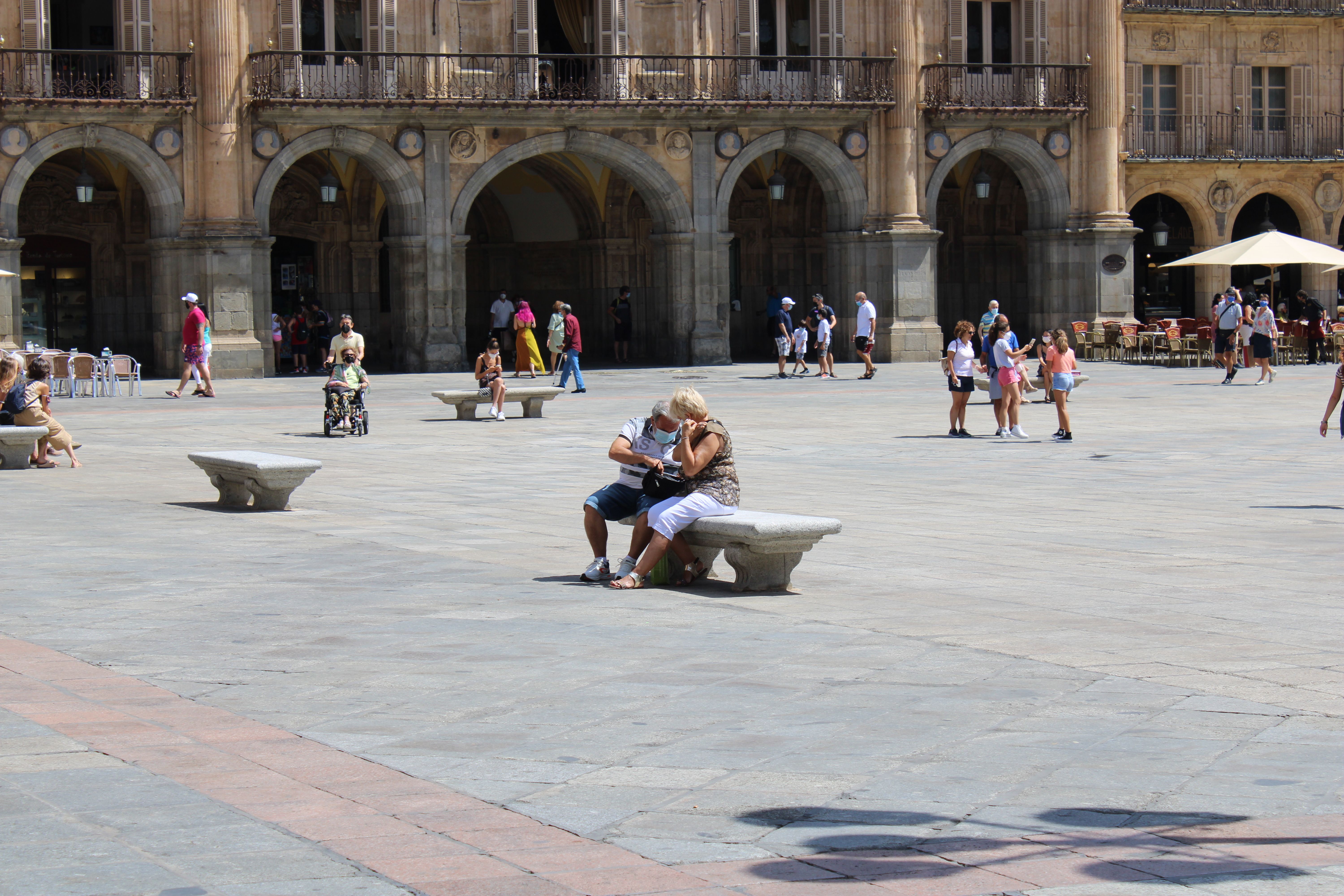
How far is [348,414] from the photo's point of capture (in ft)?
67.1

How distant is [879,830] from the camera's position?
17.3 ft

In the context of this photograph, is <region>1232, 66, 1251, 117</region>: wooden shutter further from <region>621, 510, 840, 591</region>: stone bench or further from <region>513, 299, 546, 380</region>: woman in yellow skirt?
<region>621, 510, 840, 591</region>: stone bench

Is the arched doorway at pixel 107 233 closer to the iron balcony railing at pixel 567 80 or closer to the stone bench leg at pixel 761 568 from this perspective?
the iron balcony railing at pixel 567 80

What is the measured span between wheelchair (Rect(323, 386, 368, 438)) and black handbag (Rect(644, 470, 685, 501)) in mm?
10585

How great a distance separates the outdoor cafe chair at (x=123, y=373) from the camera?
27984 mm

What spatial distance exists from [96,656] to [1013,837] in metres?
4.20

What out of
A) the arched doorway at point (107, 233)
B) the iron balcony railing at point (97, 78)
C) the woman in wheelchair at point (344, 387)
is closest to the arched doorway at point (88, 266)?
the arched doorway at point (107, 233)

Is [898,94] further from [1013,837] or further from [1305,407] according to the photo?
[1013,837]

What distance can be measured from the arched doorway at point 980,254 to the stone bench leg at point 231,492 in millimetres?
Answer: 29745

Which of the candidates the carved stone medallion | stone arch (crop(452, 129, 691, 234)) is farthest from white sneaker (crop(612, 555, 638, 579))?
the carved stone medallion

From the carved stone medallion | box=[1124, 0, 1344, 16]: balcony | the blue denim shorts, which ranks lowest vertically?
the blue denim shorts

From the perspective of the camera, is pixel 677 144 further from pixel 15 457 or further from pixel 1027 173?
pixel 15 457

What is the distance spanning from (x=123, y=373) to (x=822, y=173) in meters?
14.4

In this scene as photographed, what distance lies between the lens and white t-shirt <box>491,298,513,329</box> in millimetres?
36938
